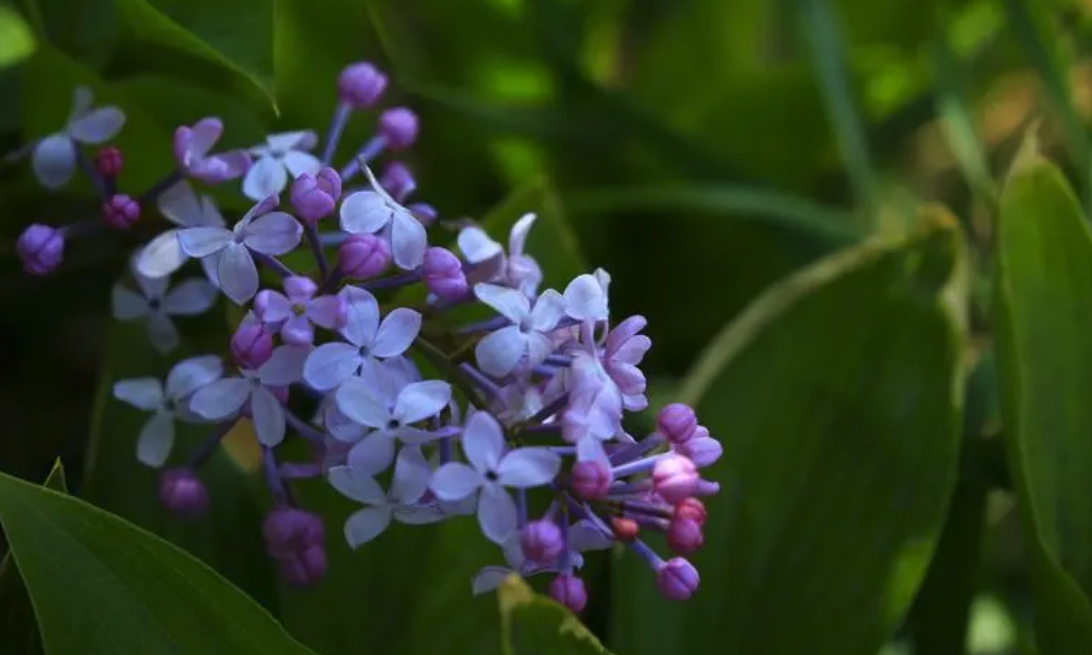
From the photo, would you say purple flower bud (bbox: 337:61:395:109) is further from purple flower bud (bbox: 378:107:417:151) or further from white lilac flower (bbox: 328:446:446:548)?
white lilac flower (bbox: 328:446:446:548)

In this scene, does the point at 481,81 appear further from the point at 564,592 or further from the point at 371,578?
the point at 564,592

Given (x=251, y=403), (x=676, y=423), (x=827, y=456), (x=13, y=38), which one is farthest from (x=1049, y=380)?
(x=13, y=38)

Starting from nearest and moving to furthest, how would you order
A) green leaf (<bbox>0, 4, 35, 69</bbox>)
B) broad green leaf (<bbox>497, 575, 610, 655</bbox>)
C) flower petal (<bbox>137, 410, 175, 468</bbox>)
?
broad green leaf (<bbox>497, 575, 610, 655</bbox>) < flower petal (<bbox>137, 410, 175, 468</bbox>) < green leaf (<bbox>0, 4, 35, 69</bbox>)

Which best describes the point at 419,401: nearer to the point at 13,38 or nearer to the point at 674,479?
the point at 674,479

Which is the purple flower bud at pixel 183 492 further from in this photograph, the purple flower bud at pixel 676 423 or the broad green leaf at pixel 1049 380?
the broad green leaf at pixel 1049 380

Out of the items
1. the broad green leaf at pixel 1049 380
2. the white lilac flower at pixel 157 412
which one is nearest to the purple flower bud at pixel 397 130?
the white lilac flower at pixel 157 412

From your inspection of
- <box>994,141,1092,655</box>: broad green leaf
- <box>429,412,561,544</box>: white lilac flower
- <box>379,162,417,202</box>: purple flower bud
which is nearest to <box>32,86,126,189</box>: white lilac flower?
<box>379,162,417,202</box>: purple flower bud

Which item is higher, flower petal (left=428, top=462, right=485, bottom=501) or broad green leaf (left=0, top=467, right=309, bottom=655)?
flower petal (left=428, top=462, right=485, bottom=501)
